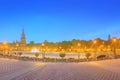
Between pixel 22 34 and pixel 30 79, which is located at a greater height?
pixel 22 34

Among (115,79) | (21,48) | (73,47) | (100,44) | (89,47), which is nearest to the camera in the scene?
(115,79)

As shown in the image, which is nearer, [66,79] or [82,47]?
[66,79]

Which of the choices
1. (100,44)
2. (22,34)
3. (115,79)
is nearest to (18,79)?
(115,79)

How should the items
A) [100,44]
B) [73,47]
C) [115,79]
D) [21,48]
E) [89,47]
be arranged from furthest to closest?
[21,48] < [73,47] < [89,47] < [100,44] < [115,79]

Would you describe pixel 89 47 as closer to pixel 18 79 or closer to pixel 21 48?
pixel 21 48

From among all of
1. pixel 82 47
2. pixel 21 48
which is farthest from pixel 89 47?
pixel 21 48

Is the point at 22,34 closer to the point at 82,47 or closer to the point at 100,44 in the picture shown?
the point at 82,47

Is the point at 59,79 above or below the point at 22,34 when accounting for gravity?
below

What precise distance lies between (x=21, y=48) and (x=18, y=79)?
147460 mm

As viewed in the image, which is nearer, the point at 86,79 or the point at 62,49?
the point at 86,79

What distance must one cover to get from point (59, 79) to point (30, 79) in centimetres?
183

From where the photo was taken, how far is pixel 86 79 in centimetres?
1644

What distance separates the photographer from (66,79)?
54.0 ft

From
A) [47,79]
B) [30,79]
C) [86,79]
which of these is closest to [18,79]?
[30,79]
